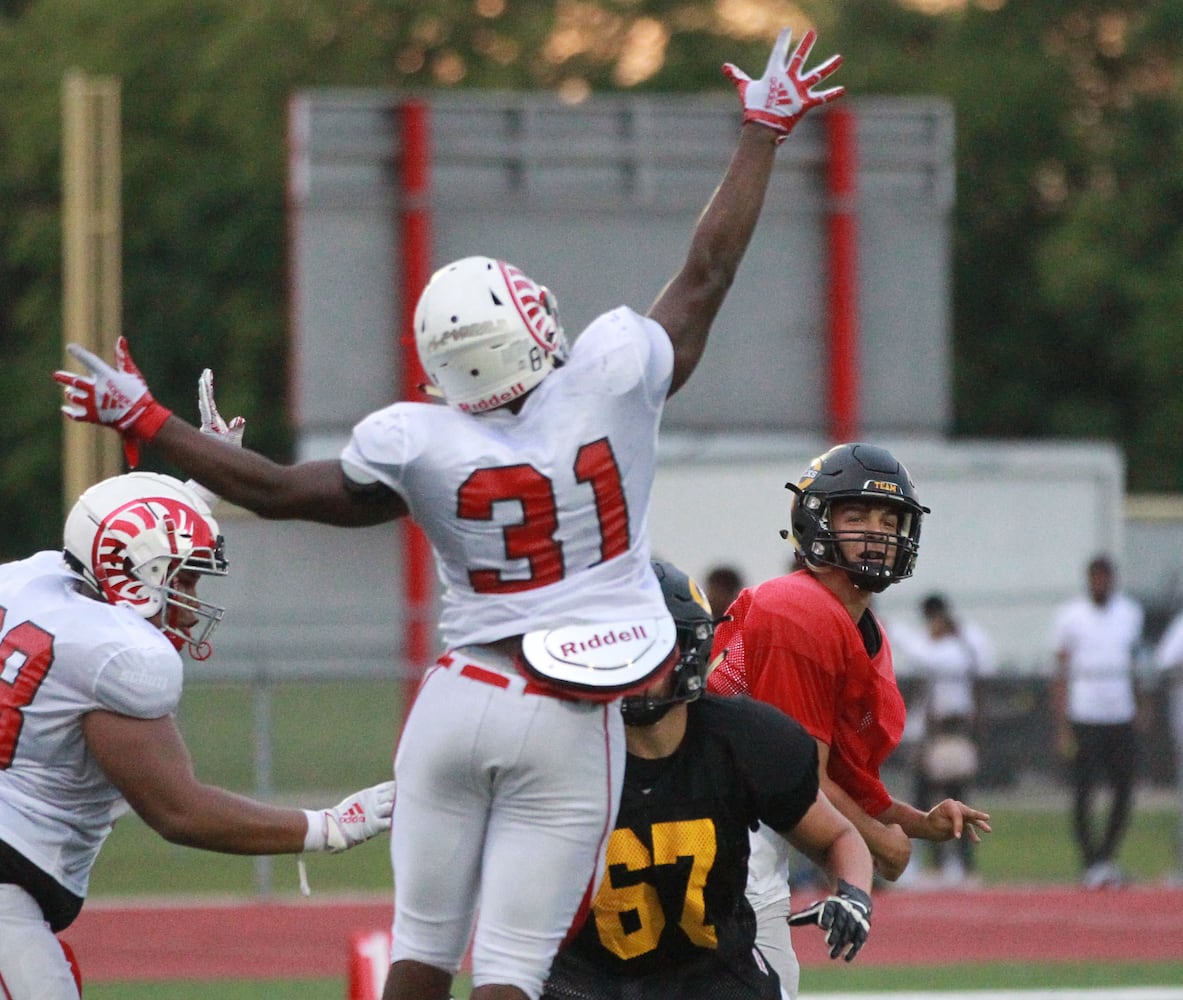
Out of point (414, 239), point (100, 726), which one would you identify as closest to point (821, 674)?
point (100, 726)

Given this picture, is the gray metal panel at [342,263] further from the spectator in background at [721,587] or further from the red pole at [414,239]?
the spectator in background at [721,587]

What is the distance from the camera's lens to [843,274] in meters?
18.1

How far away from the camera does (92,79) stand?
110ft

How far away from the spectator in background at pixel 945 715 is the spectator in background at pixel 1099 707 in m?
0.57

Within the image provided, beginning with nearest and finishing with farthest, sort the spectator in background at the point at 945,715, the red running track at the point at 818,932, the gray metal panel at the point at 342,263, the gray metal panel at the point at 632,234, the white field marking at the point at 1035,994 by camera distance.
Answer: the white field marking at the point at 1035,994, the red running track at the point at 818,932, the spectator in background at the point at 945,715, the gray metal panel at the point at 342,263, the gray metal panel at the point at 632,234

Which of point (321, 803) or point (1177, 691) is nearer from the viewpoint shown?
point (1177, 691)

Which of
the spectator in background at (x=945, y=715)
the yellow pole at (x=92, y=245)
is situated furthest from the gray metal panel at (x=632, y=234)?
the spectator in background at (x=945, y=715)

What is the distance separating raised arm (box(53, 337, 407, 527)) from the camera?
4.03 metres

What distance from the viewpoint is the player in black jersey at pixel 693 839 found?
4.71m

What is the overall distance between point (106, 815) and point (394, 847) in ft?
2.49

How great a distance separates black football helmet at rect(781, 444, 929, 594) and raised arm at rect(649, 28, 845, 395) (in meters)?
0.79

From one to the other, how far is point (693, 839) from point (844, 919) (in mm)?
375

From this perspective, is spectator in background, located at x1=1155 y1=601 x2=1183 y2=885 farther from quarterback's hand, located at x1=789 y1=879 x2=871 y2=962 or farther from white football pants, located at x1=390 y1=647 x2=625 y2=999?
white football pants, located at x1=390 y1=647 x2=625 y2=999

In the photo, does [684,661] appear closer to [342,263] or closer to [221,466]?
[221,466]
